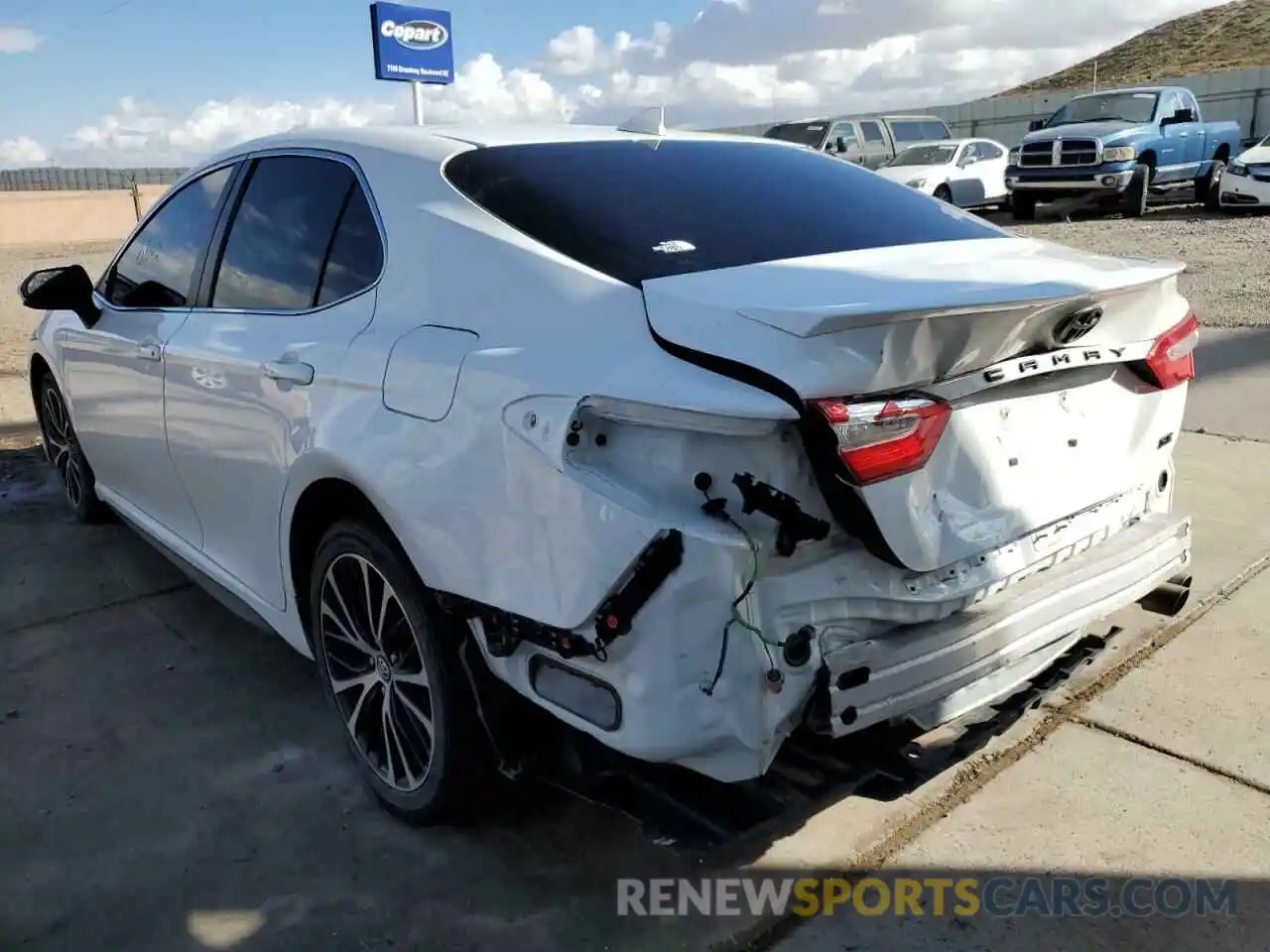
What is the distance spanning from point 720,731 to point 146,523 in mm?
3057

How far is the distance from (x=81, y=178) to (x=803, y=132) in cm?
2848

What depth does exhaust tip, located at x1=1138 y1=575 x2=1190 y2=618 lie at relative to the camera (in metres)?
3.04

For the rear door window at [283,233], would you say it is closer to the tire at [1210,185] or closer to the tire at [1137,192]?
the tire at [1137,192]

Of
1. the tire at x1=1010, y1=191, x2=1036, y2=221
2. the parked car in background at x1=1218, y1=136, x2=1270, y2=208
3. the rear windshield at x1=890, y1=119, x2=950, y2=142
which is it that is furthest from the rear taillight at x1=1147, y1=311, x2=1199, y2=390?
the rear windshield at x1=890, y1=119, x2=950, y2=142

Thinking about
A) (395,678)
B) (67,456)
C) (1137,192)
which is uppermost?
(1137,192)

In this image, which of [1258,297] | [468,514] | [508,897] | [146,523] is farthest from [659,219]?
[1258,297]

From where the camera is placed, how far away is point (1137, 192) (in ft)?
57.5

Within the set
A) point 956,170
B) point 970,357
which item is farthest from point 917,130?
point 970,357

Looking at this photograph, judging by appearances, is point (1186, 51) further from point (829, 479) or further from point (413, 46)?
point (829, 479)

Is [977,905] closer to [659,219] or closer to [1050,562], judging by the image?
[1050,562]

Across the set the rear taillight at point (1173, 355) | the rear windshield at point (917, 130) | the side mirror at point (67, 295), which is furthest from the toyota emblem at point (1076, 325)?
the rear windshield at point (917, 130)

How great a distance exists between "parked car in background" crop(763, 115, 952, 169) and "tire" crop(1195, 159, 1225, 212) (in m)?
4.73

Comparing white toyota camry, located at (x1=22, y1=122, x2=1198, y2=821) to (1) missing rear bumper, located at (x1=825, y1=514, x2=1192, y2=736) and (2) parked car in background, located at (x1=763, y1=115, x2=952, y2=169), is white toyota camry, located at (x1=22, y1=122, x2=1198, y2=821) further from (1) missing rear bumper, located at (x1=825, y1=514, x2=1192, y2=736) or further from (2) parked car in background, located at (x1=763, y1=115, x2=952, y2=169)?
(2) parked car in background, located at (x1=763, y1=115, x2=952, y2=169)

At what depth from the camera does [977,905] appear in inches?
101
